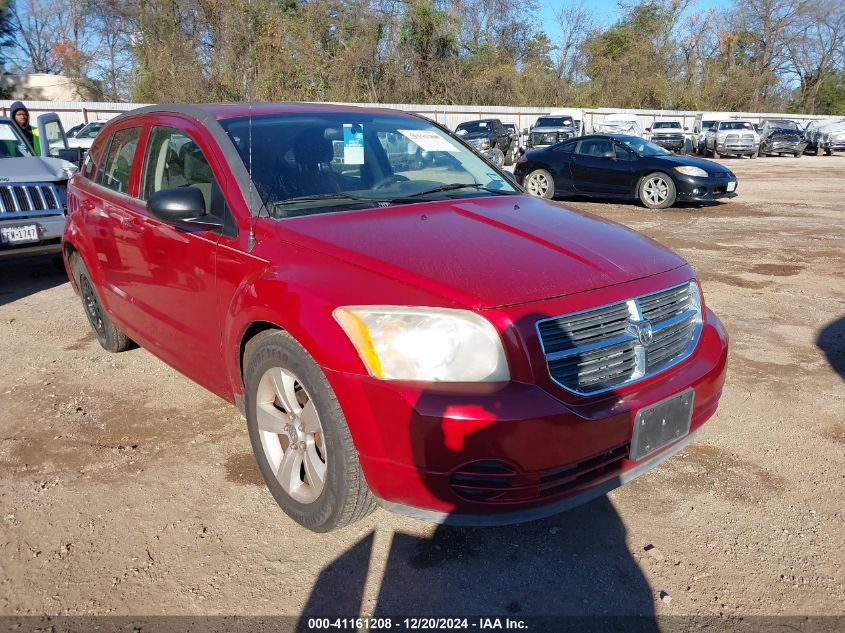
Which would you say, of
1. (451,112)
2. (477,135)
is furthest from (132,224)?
(451,112)

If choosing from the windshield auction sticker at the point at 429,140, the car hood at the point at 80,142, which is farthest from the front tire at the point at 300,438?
the car hood at the point at 80,142

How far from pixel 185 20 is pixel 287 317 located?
3709 centimetres

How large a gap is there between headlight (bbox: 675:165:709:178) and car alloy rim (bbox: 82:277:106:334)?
10790 mm

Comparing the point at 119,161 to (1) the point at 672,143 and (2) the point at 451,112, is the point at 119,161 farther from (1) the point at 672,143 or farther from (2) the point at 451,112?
(2) the point at 451,112

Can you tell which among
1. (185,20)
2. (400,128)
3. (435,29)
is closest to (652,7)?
(435,29)

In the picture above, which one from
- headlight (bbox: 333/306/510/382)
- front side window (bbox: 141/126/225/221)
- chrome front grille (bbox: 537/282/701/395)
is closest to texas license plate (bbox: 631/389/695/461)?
chrome front grille (bbox: 537/282/701/395)

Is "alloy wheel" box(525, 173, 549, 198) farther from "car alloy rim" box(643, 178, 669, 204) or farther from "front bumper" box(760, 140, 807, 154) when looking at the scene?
"front bumper" box(760, 140, 807, 154)

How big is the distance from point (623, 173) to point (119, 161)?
10.9 meters

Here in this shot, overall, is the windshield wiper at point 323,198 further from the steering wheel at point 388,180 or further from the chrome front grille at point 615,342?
the chrome front grille at point 615,342

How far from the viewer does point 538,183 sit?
1473cm

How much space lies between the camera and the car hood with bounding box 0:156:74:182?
23.1ft

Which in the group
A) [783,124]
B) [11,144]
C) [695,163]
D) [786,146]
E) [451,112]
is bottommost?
[786,146]

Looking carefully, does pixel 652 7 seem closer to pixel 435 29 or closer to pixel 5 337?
pixel 435 29

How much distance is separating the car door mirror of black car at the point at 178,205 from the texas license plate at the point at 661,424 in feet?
6.57
